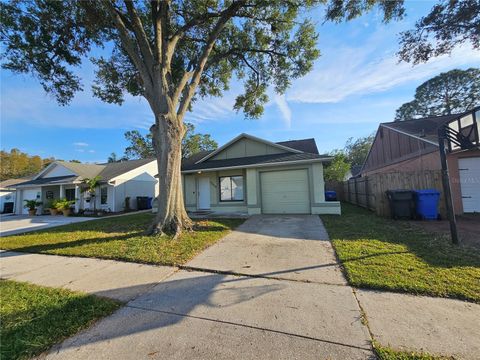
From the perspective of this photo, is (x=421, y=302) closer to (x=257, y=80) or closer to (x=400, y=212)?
(x=400, y=212)

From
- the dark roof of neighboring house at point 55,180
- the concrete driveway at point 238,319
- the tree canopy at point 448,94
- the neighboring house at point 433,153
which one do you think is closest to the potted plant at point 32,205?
the dark roof of neighboring house at point 55,180

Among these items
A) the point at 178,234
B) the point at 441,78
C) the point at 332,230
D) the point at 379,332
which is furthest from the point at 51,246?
the point at 441,78

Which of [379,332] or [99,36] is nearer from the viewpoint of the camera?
[379,332]

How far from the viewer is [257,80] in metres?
12.3

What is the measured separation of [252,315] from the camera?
263 cm

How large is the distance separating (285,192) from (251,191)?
1.80 metres

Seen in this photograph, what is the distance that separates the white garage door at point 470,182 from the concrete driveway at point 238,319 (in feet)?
32.5

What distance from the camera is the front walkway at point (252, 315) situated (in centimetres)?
210

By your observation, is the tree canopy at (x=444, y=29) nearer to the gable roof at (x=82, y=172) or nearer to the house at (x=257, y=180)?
the house at (x=257, y=180)

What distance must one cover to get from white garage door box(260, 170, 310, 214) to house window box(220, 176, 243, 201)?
1443 millimetres

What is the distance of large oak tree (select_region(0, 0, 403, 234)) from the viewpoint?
7258 mm

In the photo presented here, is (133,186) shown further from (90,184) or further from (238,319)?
(238,319)

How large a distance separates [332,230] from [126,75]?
1171 centimetres

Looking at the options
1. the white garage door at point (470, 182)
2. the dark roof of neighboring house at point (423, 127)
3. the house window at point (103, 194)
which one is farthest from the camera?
the house window at point (103, 194)
